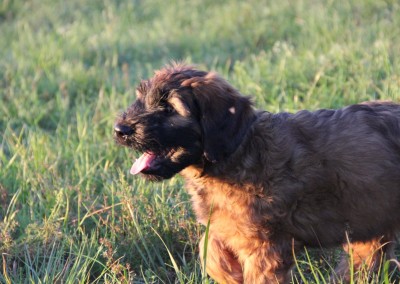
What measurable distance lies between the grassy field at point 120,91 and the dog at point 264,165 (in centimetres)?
25

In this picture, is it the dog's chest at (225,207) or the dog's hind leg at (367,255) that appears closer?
the dog's chest at (225,207)

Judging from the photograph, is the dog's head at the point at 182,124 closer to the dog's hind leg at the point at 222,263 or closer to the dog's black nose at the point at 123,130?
the dog's black nose at the point at 123,130

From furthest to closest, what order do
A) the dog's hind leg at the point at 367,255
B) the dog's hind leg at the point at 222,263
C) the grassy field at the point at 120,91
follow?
the grassy field at the point at 120,91 < the dog's hind leg at the point at 367,255 < the dog's hind leg at the point at 222,263

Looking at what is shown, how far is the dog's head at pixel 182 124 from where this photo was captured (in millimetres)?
3676

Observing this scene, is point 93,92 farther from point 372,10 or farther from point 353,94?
point 372,10

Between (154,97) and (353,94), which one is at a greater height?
(154,97)

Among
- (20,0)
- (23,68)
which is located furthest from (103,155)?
(20,0)

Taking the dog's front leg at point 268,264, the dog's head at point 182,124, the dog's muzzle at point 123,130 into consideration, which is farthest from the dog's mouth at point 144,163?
the dog's front leg at point 268,264

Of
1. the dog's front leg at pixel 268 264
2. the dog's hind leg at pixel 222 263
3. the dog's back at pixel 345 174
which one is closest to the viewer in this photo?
the dog's front leg at pixel 268 264

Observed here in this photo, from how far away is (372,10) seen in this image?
27.9 feet

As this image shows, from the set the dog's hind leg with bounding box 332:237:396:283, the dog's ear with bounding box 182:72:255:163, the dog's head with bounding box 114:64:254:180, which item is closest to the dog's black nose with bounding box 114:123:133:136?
the dog's head with bounding box 114:64:254:180

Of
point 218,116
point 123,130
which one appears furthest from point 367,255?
point 123,130

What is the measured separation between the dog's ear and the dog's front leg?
53 cm

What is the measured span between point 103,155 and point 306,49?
2767 millimetres
